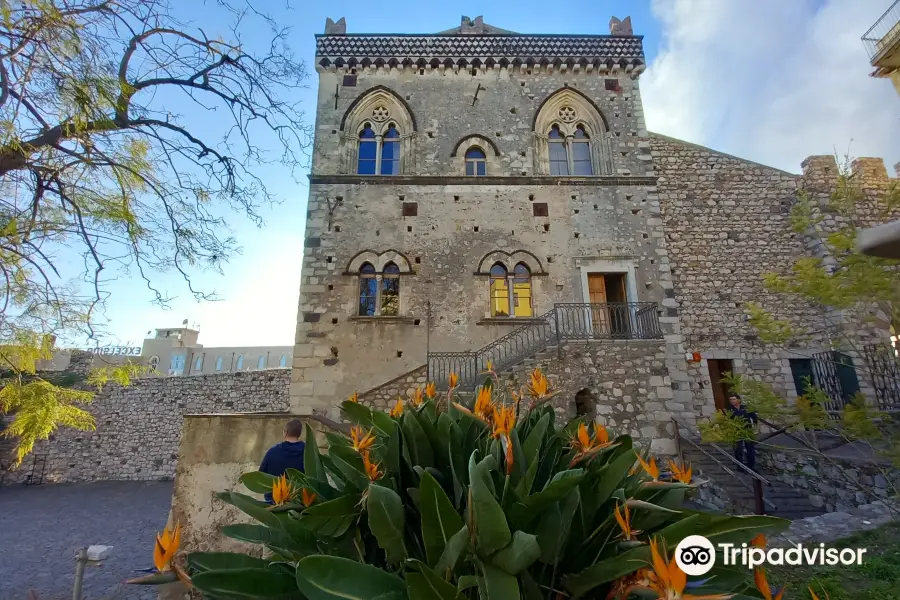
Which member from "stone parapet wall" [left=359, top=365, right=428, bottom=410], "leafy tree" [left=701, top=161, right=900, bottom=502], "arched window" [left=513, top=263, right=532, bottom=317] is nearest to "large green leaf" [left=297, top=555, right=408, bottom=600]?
"leafy tree" [left=701, top=161, right=900, bottom=502]

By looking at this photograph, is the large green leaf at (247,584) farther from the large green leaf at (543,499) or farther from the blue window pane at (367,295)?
the blue window pane at (367,295)

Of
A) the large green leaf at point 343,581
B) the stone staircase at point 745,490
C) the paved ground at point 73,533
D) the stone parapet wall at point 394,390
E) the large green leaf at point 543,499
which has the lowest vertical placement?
the paved ground at point 73,533

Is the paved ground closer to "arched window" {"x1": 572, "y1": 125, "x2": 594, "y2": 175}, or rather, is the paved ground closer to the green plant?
the green plant

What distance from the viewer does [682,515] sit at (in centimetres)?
145

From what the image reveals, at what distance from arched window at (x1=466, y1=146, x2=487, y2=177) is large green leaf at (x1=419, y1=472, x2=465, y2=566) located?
37.4ft

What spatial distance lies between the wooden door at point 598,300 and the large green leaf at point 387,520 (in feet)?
31.4

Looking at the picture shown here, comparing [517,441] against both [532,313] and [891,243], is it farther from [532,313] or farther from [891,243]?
[532,313]

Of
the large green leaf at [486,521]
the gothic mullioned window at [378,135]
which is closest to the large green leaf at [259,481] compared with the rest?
the large green leaf at [486,521]

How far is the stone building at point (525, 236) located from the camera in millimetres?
10039

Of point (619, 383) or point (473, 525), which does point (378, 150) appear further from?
point (473, 525)

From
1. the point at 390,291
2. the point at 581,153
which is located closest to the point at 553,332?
the point at 390,291

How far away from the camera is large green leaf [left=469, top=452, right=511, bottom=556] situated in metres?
1.14

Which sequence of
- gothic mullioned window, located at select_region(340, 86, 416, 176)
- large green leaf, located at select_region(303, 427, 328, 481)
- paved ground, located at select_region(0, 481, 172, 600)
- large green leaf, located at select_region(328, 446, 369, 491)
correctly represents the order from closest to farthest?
large green leaf, located at select_region(328, 446, 369, 491) → large green leaf, located at select_region(303, 427, 328, 481) → paved ground, located at select_region(0, 481, 172, 600) → gothic mullioned window, located at select_region(340, 86, 416, 176)

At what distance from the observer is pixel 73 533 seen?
11344mm
